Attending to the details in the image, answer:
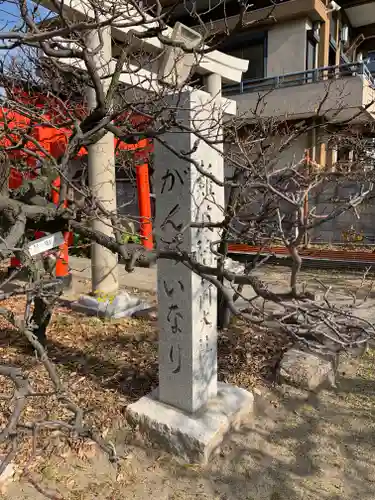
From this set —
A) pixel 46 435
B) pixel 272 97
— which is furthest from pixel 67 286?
pixel 272 97

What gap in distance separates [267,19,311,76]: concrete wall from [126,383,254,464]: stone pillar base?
12.3m

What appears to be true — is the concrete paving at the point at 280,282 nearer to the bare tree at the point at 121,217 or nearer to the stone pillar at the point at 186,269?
the stone pillar at the point at 186,269

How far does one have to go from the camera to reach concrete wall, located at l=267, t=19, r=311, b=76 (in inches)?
496

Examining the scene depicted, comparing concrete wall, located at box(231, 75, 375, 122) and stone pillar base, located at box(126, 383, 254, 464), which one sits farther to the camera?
concrete wall, located at box(231, 75, 375, 122)

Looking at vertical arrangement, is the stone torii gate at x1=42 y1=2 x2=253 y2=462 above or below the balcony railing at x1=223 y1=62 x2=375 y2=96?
below

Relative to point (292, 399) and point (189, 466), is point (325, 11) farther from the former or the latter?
point (189, 466)

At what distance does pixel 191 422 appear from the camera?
2898mm

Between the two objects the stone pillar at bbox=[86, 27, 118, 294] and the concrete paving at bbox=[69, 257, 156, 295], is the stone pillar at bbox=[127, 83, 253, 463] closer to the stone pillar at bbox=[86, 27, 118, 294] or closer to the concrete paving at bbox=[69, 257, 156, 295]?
the stone pillar at bbox=[86, 27, 118, 294]

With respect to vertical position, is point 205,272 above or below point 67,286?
above

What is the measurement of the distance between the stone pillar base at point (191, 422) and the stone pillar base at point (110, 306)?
2.35m

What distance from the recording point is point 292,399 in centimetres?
365

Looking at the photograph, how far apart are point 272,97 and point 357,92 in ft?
7.79

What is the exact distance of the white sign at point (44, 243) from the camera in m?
2.71

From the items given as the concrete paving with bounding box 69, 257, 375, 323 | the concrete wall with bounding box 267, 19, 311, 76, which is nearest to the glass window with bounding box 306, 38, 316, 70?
the concrete wall with bounding box 267, 19, 311, 76
